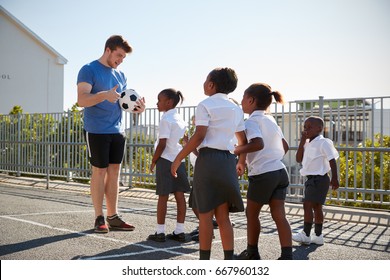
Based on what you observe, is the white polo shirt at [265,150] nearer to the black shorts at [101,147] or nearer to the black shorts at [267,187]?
the black shorts at [267,187]

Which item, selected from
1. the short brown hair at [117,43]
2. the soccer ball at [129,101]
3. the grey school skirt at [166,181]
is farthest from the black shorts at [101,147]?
the short brown hair at [117,43]

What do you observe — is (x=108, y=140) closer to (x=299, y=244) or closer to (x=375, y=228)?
(x=299, y=244)

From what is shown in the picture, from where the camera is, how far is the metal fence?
26.9ft

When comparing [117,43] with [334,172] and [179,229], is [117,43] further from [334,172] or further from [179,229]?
[334,172]

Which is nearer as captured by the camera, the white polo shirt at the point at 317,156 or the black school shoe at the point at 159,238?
the black school shoe at the point at 159,238

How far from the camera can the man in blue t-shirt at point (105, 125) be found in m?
5.98

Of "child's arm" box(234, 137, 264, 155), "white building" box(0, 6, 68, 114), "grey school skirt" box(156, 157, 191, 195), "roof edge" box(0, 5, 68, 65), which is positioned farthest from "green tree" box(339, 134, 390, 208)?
"roof edge" box(0, 5, 68, 65)

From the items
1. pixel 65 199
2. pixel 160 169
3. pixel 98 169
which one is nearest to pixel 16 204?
pixel 65 199

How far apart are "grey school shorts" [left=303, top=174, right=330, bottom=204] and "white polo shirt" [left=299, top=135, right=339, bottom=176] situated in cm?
7

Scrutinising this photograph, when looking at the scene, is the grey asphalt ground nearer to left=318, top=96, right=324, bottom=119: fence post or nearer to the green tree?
the green tree

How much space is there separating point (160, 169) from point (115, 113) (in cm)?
100

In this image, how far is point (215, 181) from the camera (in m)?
3.96

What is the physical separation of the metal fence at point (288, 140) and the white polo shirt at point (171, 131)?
3593mm

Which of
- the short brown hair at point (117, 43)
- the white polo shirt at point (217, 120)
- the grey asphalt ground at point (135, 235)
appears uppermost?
the short brown hair at point (117, 43)
